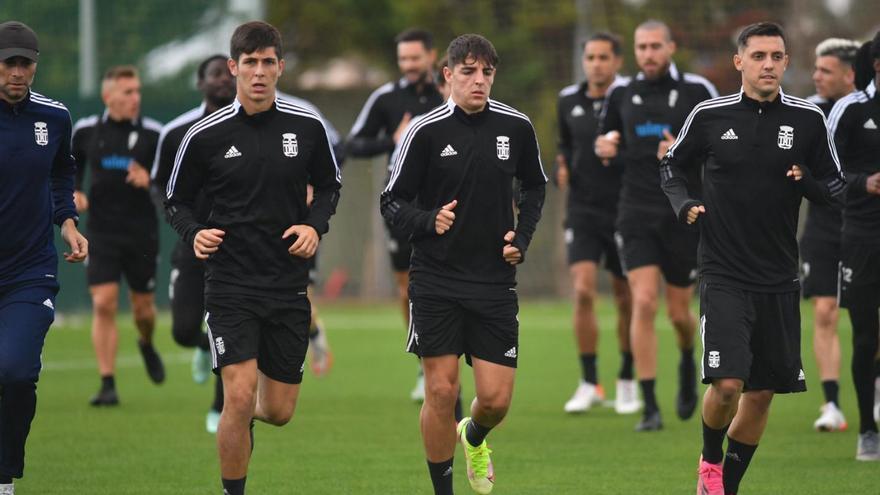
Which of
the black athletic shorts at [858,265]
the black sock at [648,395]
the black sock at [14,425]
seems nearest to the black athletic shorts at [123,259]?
the black sock at [648,395]

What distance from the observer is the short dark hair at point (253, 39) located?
748 centimetres

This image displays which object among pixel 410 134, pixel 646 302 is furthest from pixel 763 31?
pixel 646 302

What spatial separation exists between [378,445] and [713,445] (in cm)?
328

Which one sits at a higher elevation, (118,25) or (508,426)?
(118,25)

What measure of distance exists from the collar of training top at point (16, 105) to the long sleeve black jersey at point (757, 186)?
11.5 feet

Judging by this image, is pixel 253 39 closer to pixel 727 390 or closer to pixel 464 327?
pixel 464 327

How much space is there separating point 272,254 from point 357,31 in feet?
76.8

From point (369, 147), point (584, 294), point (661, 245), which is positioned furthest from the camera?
point (369, 147)

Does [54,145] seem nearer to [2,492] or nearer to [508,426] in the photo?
[2,492]

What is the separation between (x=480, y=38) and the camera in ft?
25.7

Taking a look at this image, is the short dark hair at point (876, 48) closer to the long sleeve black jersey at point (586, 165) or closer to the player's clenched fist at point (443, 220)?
the player's clenched fist at point (443, 220)

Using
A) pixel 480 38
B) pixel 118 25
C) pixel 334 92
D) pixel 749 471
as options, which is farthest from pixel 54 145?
pixel 334 92

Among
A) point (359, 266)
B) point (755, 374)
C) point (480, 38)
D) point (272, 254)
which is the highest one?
point (480, 38)

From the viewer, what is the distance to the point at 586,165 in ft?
41.0
